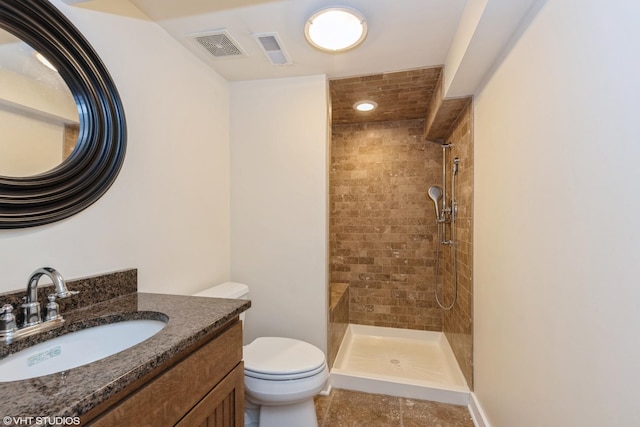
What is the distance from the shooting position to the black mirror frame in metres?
0.91

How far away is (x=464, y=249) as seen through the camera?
2.05 metres

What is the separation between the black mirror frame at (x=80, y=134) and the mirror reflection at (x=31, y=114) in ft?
0.09

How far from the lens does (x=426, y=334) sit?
113 inches

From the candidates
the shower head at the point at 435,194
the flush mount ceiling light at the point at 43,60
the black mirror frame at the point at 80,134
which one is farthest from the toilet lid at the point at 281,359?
the shower head at the point at 435,194

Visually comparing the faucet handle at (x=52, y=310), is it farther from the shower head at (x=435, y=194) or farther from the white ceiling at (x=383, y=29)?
the shower head at (x=435, y=194)

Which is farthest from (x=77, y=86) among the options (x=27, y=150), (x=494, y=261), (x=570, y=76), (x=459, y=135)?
(x=459, y=135)

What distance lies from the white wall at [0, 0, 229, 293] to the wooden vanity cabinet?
0.63 m

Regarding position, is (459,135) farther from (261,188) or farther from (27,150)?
(27,150)

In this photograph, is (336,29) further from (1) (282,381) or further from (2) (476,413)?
(2) (476,413)

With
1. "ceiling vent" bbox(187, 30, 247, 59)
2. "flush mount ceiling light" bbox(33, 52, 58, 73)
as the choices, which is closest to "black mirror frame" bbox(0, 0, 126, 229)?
"flush mount ceiling light" bbox(33, 52, 58, 73)

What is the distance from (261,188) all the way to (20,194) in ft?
4.25

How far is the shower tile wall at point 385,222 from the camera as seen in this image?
2.88m

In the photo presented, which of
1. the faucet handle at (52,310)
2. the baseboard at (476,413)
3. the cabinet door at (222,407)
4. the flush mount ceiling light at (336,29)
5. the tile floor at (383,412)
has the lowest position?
the tile floor at (383,412)

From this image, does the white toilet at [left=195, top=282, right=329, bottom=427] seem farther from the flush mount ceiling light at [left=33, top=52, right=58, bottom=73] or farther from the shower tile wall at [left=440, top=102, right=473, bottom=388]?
the flush mount ceiling light at [left=33, top=52, right=58, bottom=73]
